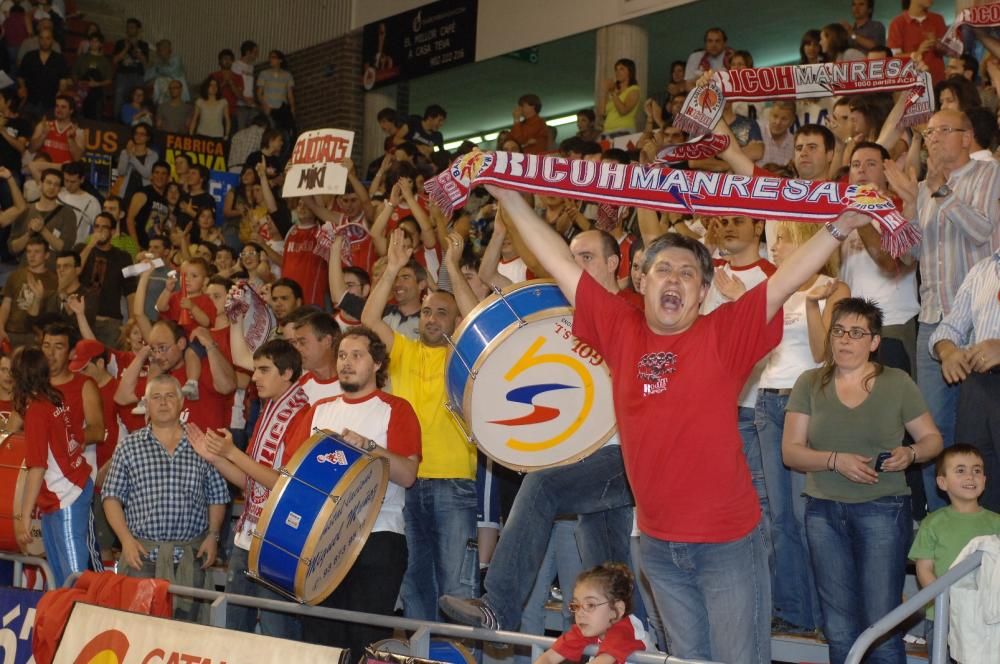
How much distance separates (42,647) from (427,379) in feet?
8.00

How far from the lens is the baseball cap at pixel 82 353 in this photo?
31.1ft

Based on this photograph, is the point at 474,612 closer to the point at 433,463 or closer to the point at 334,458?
the point at 334,458

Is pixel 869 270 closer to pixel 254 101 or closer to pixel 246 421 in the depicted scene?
pixel 246 421

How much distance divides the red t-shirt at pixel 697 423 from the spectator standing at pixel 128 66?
17070 millimetres

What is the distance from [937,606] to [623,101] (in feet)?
31.6

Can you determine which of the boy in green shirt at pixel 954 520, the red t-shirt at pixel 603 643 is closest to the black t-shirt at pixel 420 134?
the boy in green shirt at pixel 954 520

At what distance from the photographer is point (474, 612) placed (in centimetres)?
531

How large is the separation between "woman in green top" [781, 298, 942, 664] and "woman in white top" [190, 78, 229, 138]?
571 inches

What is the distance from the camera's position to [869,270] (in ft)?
22.4

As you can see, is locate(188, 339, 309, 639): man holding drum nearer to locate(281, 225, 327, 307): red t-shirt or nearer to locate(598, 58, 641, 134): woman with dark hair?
locate(281, 225, 327, 307): red t-shirt

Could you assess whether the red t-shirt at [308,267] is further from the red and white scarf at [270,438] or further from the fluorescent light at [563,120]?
the fluorescent light at [563,120]

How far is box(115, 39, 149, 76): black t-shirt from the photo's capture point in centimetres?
2009

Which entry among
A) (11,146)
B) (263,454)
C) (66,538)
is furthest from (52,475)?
(11,146)

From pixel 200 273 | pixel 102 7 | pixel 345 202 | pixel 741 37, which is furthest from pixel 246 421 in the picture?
pixel 102 7
